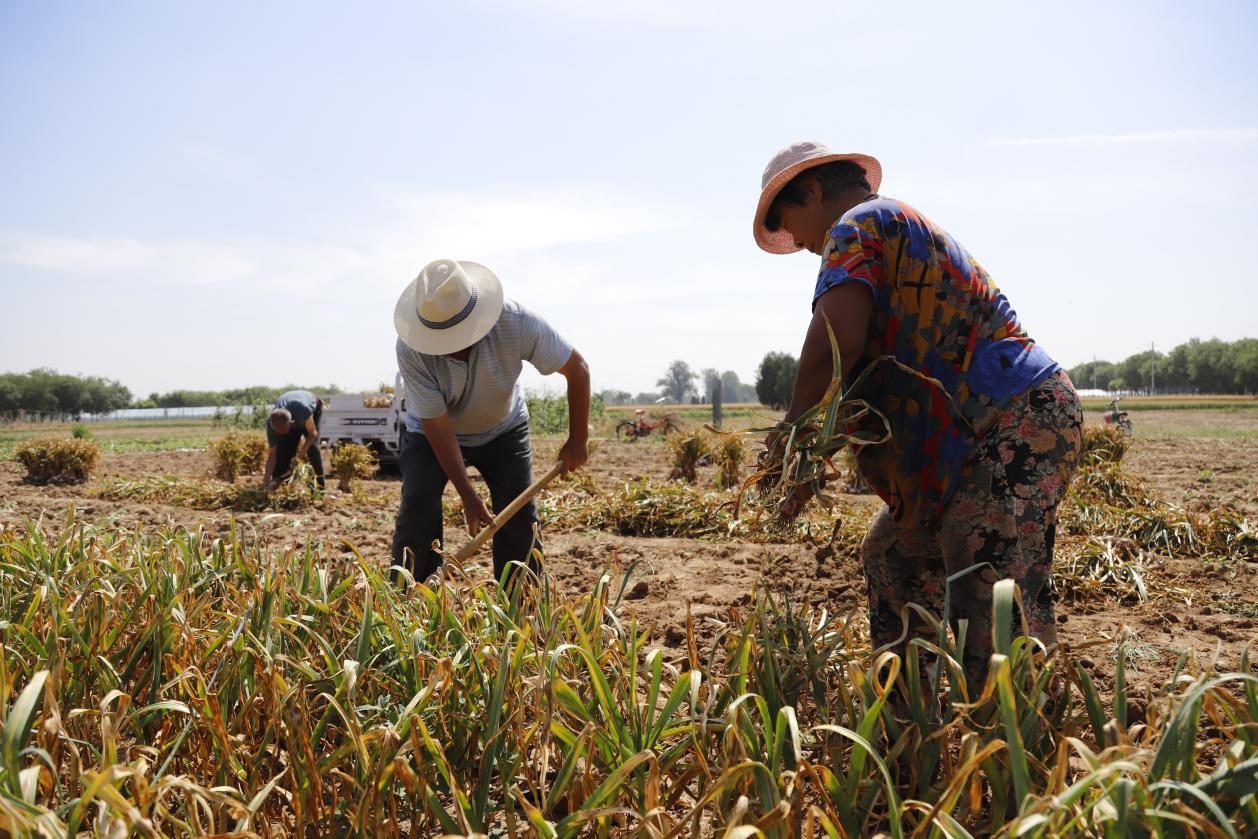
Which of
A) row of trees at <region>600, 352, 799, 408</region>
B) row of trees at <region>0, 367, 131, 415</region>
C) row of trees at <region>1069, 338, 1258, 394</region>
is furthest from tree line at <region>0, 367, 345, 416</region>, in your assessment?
row of trees at <region>1069, 338, 1258, 394</region>

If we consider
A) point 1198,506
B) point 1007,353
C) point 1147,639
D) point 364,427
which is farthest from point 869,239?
point 364,427

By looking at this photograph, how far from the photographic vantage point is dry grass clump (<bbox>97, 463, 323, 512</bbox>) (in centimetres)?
904

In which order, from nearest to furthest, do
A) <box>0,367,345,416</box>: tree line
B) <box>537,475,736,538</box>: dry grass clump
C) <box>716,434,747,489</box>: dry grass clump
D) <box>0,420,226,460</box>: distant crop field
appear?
<box>537,475,736,538</box>: dry grass clump, <box>716,434,747,489</box>: dry grass clump, <box>0,420,226,460</box>: distant crop field, <box>0,367,345,416</box>: tree line

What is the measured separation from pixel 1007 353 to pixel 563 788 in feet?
4.57

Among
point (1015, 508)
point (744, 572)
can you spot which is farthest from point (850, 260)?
point (744, 572)

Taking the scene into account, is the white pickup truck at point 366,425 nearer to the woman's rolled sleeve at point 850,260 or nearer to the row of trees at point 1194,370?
the woman's rolled sleeve at point 850,260

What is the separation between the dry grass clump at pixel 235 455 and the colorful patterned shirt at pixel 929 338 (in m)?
10.9

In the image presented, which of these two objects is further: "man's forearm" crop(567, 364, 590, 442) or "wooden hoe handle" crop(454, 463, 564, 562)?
"man's forearm" crop(567, 364, 590, 442)

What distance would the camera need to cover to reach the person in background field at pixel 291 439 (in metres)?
9.26

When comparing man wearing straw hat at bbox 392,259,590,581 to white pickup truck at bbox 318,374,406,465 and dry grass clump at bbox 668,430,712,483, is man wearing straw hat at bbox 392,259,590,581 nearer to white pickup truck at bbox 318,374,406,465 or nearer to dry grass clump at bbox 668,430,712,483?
dry grass clump at bbox 668,430,712,483

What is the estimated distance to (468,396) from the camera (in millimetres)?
3609

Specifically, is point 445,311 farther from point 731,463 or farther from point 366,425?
point 366,425

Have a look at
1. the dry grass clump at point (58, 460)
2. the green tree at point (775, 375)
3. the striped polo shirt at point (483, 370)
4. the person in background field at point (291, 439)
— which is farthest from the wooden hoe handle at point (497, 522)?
the green tree at point (775, 375)

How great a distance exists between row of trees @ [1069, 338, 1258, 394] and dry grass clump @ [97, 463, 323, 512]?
287ft
